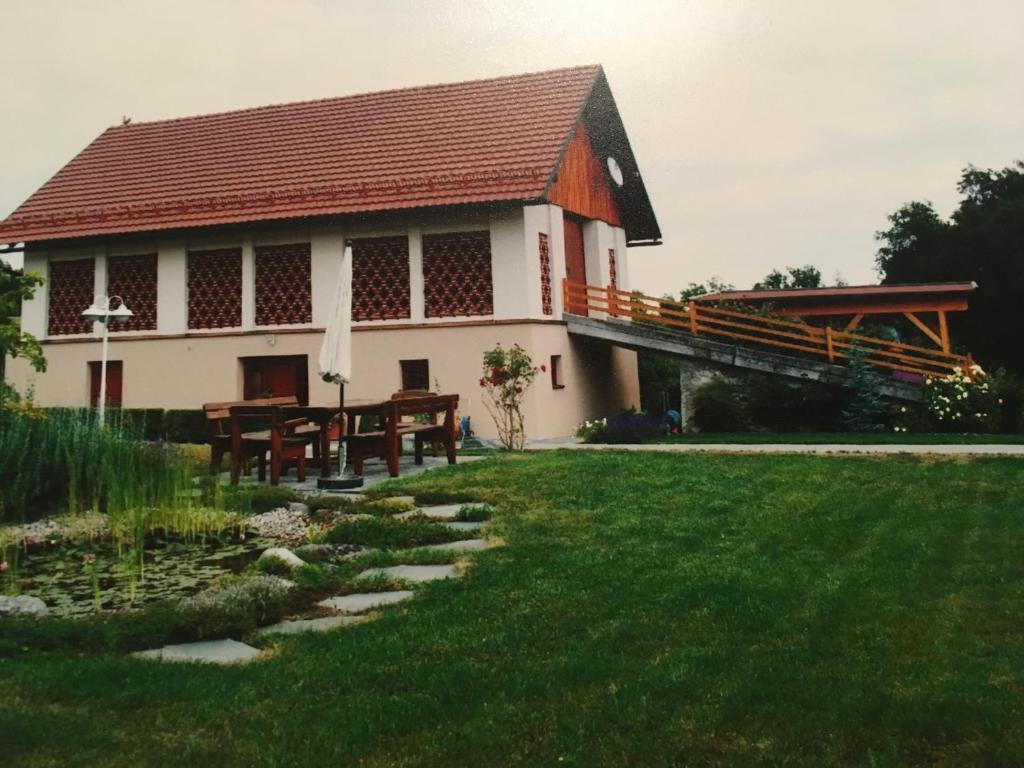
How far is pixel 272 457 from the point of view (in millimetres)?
10336

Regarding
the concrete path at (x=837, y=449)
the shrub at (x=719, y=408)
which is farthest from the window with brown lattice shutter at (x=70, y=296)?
the shrub at (x=719, y=408)

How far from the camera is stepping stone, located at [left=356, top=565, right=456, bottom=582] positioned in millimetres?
5430

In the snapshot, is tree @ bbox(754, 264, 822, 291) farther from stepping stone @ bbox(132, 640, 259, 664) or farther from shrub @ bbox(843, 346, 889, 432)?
stepping stone @ bbox(132, 640, 259, 664)

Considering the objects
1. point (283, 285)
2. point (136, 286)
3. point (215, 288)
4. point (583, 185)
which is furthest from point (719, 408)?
point (136, 286)

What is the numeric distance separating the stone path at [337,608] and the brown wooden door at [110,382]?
1653 cm

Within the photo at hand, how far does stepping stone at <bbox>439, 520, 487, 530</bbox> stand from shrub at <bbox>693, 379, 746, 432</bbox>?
12.3 meters

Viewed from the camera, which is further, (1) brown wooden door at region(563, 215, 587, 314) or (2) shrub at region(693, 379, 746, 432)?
(1) brown wooden door at region(563, 215, 587, 314)

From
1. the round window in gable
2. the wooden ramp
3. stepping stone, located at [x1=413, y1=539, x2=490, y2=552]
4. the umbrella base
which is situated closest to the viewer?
stepping stone, located at [x1=413, y1=539, x2=490, y2=552]

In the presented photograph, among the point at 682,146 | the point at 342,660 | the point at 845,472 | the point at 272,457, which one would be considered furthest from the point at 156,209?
the point at 342,660

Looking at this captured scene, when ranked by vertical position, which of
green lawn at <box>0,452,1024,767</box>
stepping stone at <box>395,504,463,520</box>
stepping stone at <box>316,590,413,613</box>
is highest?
stepping stone at <box>395,504,463,520</box>

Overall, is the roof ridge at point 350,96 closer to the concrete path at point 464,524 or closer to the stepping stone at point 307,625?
the concrete path at point 464,524

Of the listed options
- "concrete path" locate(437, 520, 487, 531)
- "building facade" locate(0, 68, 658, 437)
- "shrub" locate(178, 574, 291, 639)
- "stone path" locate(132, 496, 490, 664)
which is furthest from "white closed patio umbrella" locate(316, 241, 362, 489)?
"building facade" locate(0, 68, 658, 437)

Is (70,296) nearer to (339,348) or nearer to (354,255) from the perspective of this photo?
(354,255)

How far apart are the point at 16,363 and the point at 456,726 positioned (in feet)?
74.3
